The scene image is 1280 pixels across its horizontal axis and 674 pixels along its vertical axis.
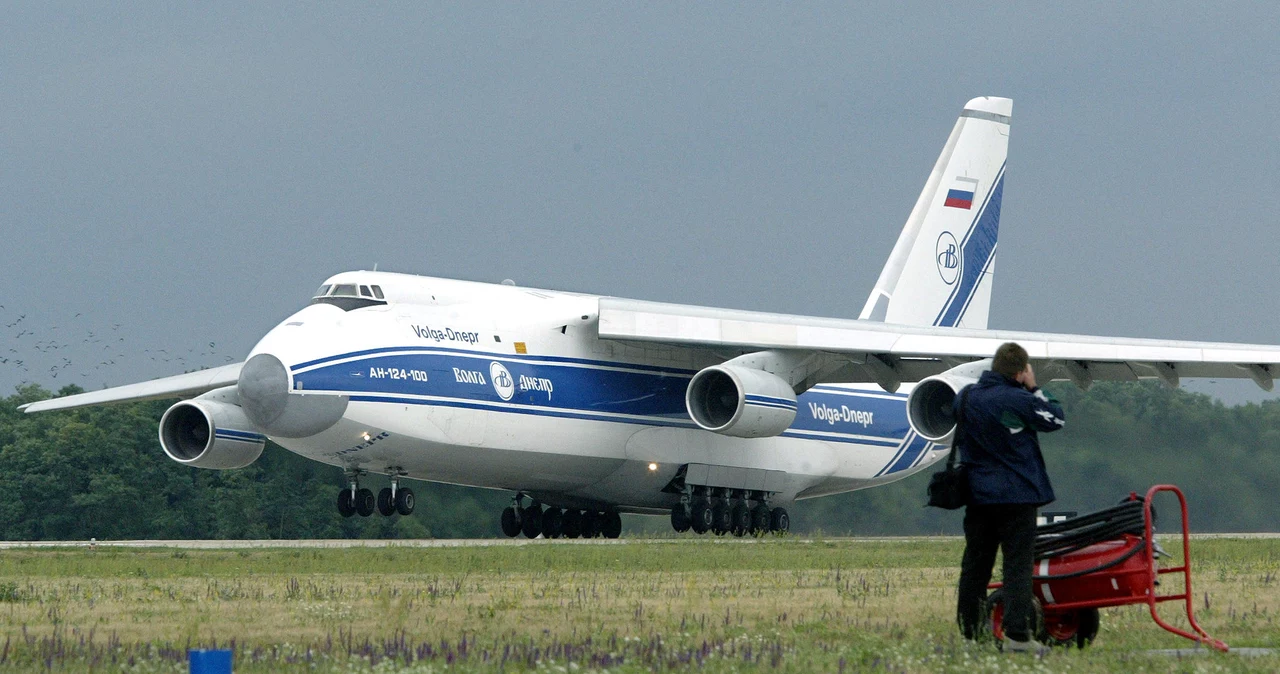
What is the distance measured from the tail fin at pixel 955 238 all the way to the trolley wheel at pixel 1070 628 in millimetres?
20840

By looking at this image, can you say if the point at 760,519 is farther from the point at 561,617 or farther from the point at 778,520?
the point at 561,617

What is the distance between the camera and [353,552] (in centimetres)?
1786

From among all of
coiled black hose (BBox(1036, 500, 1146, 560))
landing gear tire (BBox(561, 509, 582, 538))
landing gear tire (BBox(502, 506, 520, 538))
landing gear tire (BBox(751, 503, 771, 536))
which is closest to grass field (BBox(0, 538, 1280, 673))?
coiled black hose (BBox(1036, 500, 1146, 560))

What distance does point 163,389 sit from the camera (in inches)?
1033

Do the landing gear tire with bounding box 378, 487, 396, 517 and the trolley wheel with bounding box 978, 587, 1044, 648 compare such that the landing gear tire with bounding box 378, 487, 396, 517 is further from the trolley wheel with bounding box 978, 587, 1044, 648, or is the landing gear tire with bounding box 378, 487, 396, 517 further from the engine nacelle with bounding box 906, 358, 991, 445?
the trolley wheel with bounding box 978, 587, 1044, 648

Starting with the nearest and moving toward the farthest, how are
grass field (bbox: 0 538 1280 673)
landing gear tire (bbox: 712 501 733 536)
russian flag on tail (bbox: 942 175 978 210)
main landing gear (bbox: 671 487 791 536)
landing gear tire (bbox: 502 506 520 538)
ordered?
grass field (bbox: 0 538 1280 673)
main landing gear (bbox: 671 487 791 536)
landing gear tire (bbox: 712 501 733 536)
landing gear tire (bbox: 502 506 520 538)
russian flag on tail (bbox: 942 175 978 210)

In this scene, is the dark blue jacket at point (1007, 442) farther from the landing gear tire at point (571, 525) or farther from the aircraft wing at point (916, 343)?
the landing gear tire at point (571, 525)

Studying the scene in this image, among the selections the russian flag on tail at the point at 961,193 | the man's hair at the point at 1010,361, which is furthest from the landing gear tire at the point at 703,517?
the man's hair at the point at 1010,361

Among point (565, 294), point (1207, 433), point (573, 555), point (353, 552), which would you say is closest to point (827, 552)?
point (573, 555)

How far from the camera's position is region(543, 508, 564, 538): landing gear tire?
85.9 feet

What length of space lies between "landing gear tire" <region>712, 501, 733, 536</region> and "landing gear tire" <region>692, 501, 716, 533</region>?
0.15 ft

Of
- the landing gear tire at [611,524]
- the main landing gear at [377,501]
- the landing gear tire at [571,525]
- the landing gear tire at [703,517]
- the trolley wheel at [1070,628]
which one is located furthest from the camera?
the landing gear tire at [611,524]

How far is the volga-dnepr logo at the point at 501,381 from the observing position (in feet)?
A: 72.7

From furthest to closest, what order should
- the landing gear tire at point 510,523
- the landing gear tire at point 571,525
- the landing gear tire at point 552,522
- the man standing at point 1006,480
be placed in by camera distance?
1. the landing gear tire at point 571,525
2. the landing gear tire at point 552,522
3. the landing gear tire at point 510,523
4. the man standing at point 1006,480
